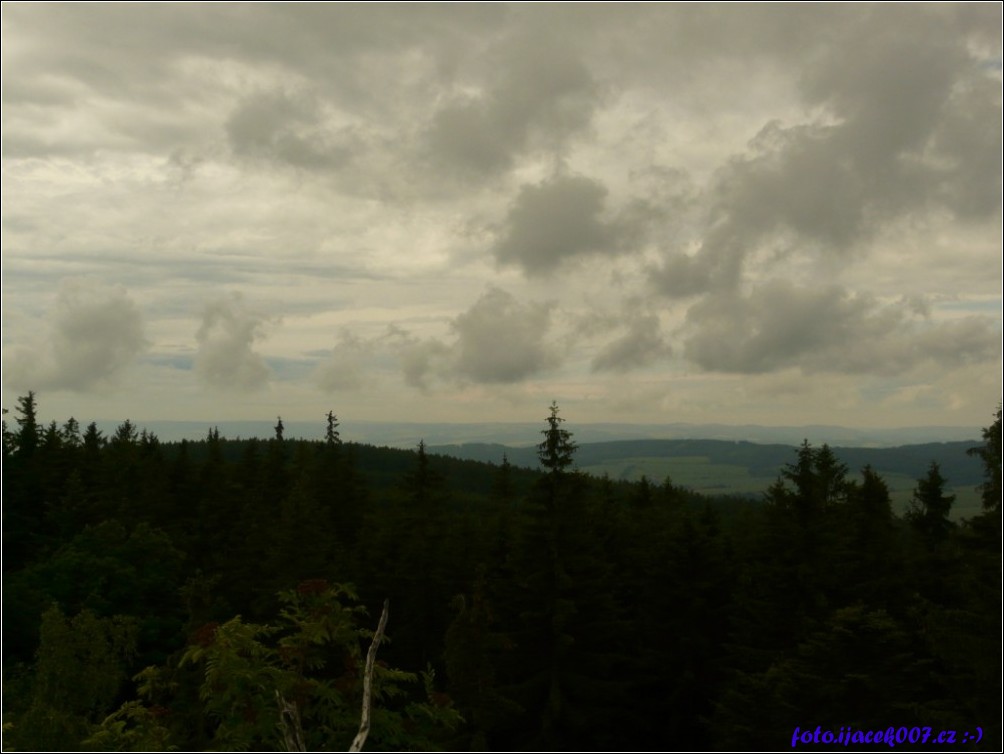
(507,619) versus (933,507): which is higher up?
(933,507)

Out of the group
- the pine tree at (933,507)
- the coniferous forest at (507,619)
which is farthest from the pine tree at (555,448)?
the pine tree at (933,507)

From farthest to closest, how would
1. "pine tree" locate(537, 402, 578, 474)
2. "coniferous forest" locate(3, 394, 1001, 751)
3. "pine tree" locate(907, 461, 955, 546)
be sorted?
"pine tree" locate(907, 461, 955, 546), "pine tree" locate(537, 402, 578, 474), "coniferous forest" locate(3, 394, 1001, 751)

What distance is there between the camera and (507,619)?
33.0m

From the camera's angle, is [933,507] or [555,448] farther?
[933,507]

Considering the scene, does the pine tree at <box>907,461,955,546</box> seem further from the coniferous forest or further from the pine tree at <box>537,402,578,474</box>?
the pine tree at <box>537,402,578,474</box>

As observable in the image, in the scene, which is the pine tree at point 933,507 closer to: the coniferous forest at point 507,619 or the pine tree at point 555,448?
the coniferous forest at point 507,619

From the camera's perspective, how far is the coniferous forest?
11484 mm

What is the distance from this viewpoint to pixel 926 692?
25.5 metres

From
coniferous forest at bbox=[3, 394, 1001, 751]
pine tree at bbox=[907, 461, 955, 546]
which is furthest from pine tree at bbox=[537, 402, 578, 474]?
pine tree at bbox=[907, 461, 955, 546]

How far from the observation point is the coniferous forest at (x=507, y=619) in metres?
11.5

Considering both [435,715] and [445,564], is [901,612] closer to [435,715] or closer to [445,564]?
[445,564]

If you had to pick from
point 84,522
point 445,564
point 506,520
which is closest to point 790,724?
point 445,564

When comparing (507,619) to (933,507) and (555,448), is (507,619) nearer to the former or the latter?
(555,448)

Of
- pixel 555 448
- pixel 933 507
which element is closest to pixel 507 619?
pixel 555 448
